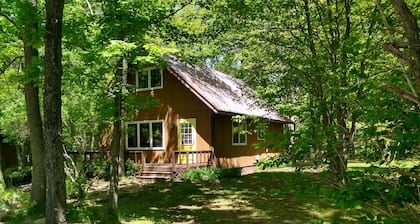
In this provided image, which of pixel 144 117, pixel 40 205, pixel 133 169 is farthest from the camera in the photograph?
pixel 144 117

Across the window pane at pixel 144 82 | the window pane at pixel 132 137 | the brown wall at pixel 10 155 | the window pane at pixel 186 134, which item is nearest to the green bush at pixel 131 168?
the window pane at pixel 132 137

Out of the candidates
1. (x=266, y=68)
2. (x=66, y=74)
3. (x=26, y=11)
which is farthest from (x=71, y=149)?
(x=26, y=11)

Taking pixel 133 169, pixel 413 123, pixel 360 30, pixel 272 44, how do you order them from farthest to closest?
pixel 133 169, pixel 272 44, pixel 360 30, pixel 413 123

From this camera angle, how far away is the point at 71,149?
17.0 meters

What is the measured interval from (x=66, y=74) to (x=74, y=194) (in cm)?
409

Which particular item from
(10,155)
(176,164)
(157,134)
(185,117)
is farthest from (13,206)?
(10,155)

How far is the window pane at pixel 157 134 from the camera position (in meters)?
17.9

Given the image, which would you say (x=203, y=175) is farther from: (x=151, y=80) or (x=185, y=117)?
(x=151, y=80)

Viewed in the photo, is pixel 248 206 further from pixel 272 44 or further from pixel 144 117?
pixel 144 117

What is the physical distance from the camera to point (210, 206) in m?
10.2

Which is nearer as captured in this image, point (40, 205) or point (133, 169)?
point (40, 205)

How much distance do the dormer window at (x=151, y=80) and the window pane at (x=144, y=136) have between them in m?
2.00

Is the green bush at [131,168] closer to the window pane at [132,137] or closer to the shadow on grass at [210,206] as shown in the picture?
the window pane at [132,137]

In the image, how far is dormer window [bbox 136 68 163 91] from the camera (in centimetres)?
1809
